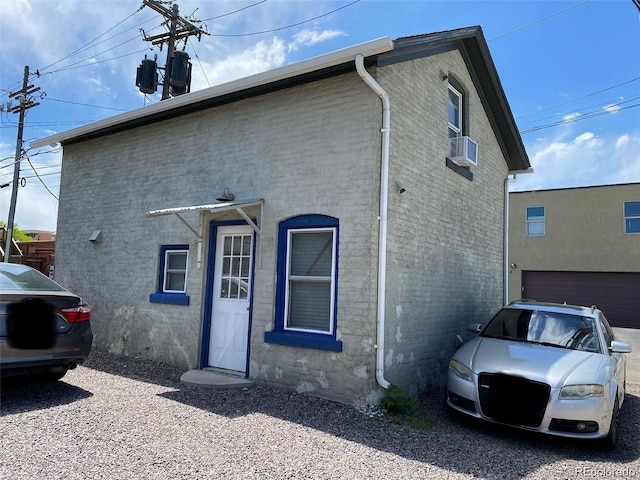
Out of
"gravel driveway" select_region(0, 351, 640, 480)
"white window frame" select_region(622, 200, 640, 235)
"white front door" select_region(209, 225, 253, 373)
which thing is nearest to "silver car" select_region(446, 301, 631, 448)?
"gravel driveway" select_region(0, 351, 640, 480)

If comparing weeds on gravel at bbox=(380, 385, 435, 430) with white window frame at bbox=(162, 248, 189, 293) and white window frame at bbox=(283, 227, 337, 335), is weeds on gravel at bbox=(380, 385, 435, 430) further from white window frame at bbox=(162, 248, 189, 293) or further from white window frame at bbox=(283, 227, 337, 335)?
white window frame at bbox=(162, 248, 189, 293)

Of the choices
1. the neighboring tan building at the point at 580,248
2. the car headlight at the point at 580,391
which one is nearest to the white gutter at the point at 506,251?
the car headlight at the point at 580,391

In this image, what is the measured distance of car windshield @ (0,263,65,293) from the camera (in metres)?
5.88

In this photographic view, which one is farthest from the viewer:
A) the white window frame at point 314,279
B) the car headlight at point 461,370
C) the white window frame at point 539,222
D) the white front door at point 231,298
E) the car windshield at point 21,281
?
the white window frame at point 539,222

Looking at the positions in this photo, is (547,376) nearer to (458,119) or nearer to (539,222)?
(458,119)

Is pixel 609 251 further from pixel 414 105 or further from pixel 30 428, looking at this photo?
pixel 30 428

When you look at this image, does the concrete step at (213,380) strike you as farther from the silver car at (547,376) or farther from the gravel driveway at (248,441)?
the silver car at (547,376)

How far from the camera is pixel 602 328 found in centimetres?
635

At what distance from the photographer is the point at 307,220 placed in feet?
22.2

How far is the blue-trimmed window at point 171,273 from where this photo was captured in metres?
8.31

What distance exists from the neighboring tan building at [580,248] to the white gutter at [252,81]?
702 inches

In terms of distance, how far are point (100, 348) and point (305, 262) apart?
5.04 metres

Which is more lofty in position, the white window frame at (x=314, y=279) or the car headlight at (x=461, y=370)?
the white window frame at (x=314, y=279)

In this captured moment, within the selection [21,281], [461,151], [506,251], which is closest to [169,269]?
[21,281]
